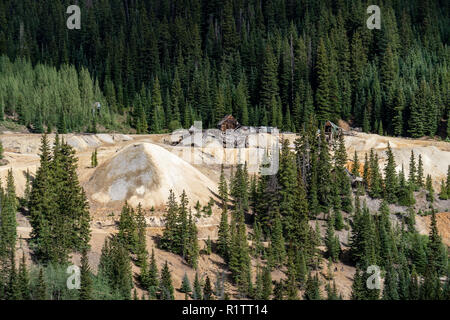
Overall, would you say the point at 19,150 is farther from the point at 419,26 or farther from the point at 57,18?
the point at 419,26

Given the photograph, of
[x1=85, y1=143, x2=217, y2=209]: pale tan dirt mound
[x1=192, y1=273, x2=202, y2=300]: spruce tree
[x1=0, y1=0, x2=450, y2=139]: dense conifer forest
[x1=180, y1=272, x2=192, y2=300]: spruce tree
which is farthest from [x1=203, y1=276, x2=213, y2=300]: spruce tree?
[x1=0, y1=0, x2=450, y2=139]: dense conifer forest

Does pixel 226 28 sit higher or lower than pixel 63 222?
higher

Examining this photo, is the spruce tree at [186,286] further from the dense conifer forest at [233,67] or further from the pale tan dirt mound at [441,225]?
the dense conifer forest at [233,67]

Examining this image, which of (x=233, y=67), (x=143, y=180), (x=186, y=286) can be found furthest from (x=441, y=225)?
(x=233, y=67)

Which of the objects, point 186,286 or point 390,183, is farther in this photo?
point 390,183

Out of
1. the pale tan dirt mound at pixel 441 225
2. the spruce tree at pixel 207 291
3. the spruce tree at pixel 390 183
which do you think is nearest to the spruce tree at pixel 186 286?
the spruce tree at pixel 207 291

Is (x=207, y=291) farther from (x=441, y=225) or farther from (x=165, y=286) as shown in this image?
(x=441, y=225)

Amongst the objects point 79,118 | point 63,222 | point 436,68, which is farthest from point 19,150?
point 436,68
